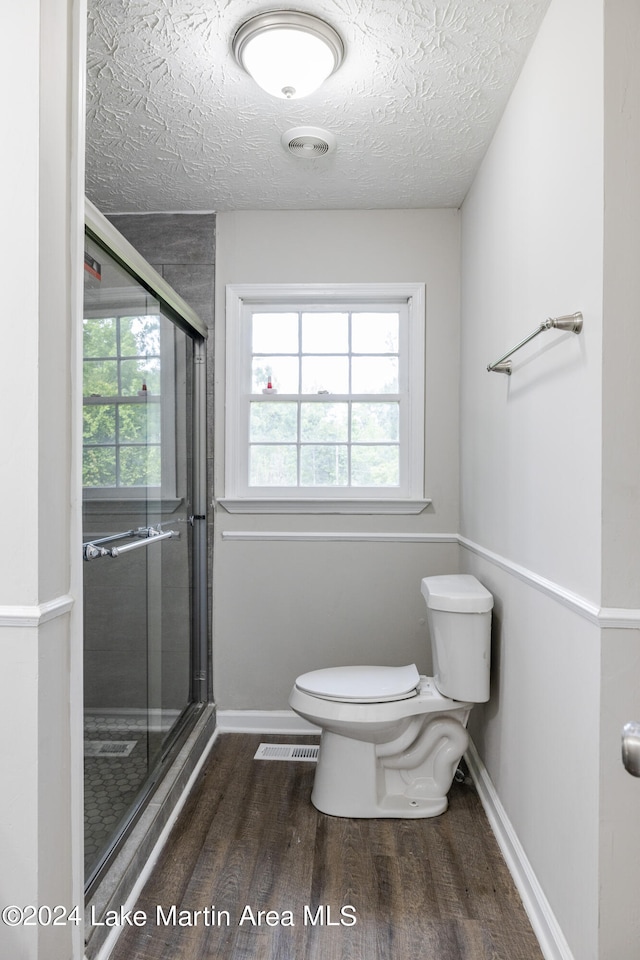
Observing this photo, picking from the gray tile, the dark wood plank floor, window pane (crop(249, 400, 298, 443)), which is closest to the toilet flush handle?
the dark wood plank floor

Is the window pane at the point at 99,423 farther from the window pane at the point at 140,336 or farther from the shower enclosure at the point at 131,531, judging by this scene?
the window pane at the point at 140,336

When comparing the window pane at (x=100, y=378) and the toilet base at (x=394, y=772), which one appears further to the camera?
the toilet base at (x=394, y=772)

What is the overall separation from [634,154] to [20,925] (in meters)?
1.83

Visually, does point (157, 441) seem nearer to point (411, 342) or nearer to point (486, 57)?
point (411, 342)

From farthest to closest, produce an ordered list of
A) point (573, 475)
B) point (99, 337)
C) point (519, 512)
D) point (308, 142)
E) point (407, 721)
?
1. point (308, 142)
2. point (407, 721)
3. point (519, 512)
4. point (99, 337)
5. point (573, 475)

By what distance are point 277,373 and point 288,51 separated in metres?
1.40

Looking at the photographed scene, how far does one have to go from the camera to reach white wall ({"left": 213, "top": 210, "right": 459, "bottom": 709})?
112 inches

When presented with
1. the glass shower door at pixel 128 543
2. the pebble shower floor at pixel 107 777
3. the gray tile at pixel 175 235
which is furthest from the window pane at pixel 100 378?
the gray tile at pixel 175 235

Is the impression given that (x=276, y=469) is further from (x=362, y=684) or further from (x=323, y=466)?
(x=362, y=684)

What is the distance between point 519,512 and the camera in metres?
1.83

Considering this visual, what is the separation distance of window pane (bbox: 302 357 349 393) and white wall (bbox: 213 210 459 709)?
357 mm

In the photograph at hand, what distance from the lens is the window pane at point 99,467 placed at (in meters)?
1.58

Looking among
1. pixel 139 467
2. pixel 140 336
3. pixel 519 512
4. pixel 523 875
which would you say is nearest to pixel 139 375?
pixel 140 336

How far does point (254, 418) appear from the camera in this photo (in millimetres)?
2936
